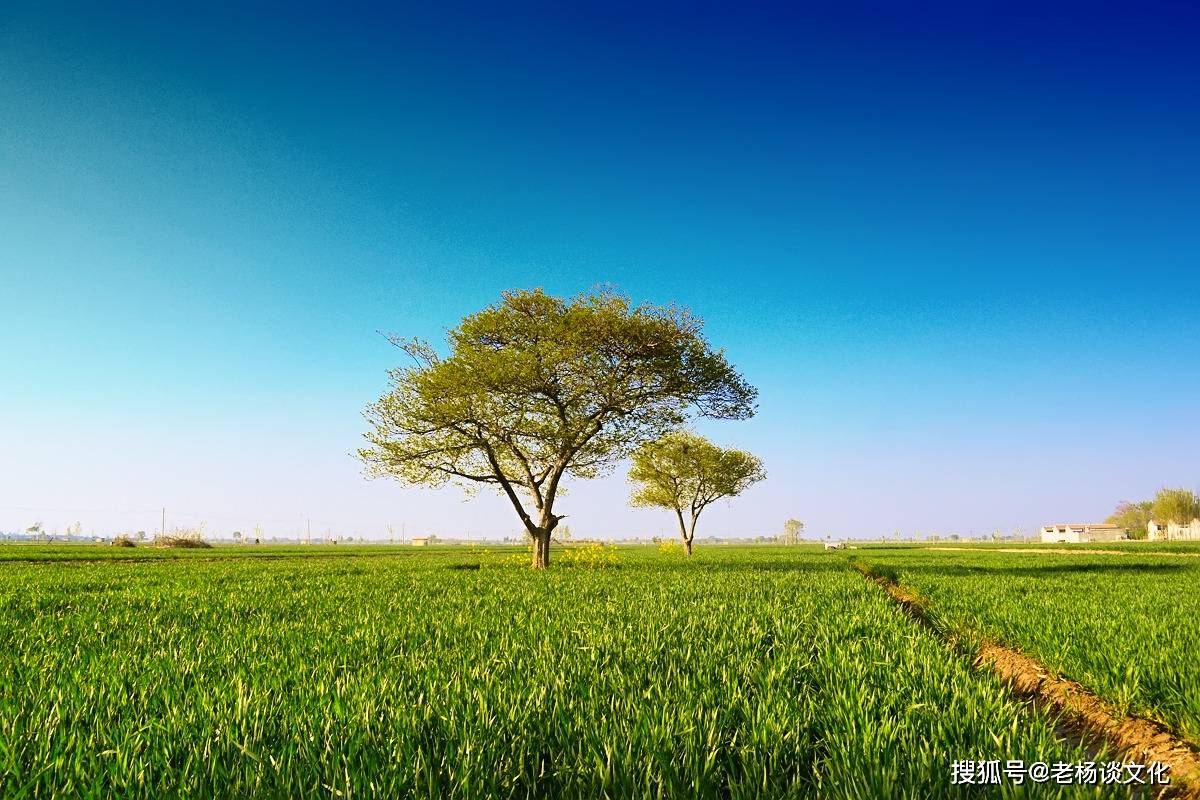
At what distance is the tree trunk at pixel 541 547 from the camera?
28208 millimetres

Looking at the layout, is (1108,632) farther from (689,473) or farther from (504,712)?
(689,473)

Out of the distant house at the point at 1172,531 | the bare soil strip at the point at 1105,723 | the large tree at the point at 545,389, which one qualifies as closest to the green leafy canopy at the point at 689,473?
the large tree at the point at 545,389

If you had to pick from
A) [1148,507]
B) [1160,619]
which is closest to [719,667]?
[1160,619]

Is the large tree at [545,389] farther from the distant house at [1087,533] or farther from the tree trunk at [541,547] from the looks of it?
the distant house at [1087,533]

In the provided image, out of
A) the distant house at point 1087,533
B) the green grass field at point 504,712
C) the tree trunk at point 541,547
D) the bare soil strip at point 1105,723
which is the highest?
the green grass field at point 504,712

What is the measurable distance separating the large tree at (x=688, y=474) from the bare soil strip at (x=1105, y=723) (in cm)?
4991

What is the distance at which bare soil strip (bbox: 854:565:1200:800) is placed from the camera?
14.5 ft

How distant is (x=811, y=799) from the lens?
3084mm

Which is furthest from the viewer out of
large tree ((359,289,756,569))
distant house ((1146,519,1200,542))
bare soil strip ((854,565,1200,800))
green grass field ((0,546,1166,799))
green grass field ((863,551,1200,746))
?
distant house ((1146,519,1200,542))

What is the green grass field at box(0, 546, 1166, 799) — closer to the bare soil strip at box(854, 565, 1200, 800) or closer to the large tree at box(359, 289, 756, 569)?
the bare soil strip at box(854, 565, 1200, 800)

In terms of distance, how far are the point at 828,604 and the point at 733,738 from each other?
8.85 m

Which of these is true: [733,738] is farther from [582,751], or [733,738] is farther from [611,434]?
[611,434]

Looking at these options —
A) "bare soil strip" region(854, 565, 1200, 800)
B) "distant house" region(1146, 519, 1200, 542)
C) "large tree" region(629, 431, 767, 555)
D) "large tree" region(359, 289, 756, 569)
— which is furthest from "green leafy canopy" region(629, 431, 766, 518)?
"distant house" region(1146, 519, 1200, 542)

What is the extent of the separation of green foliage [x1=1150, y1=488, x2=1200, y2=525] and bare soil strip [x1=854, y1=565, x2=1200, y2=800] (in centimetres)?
18401
